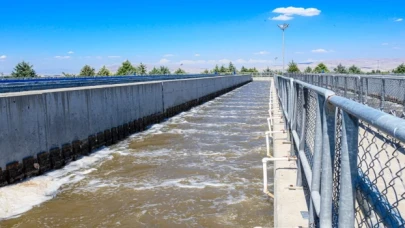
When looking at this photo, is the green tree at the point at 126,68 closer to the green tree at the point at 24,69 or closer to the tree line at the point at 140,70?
the tree line at the point at 140,70

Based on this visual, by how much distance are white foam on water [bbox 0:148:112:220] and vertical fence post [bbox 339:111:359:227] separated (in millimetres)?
6729

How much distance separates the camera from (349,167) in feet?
6.81

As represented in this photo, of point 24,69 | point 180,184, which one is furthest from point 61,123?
point 24,69

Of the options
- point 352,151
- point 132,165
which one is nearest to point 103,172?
point 132,165

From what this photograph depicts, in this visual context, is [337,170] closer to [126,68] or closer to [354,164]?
[354,164]

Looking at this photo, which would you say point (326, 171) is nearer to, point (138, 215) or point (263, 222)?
point (263, 222)

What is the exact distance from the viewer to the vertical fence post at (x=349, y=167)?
2070mm

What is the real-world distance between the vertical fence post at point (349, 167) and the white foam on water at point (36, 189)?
6.73m

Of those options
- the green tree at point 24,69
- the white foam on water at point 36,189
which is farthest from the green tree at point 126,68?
the white foam on water at point 36,189

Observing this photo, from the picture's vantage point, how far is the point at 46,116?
10383 mm

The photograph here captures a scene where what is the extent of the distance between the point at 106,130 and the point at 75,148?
2.48 metres

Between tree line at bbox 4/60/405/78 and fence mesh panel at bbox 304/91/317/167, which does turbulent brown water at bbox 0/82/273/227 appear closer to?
fence mesh panel at bbox 304/91/317/167

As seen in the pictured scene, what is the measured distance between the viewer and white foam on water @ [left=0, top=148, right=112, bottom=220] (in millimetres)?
7539

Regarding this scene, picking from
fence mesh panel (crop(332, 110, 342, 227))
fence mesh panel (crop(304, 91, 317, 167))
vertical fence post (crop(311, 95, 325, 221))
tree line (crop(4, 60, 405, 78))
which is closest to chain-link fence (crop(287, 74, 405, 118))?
fence mesh panel (crop(304, 91, 317, 167))
